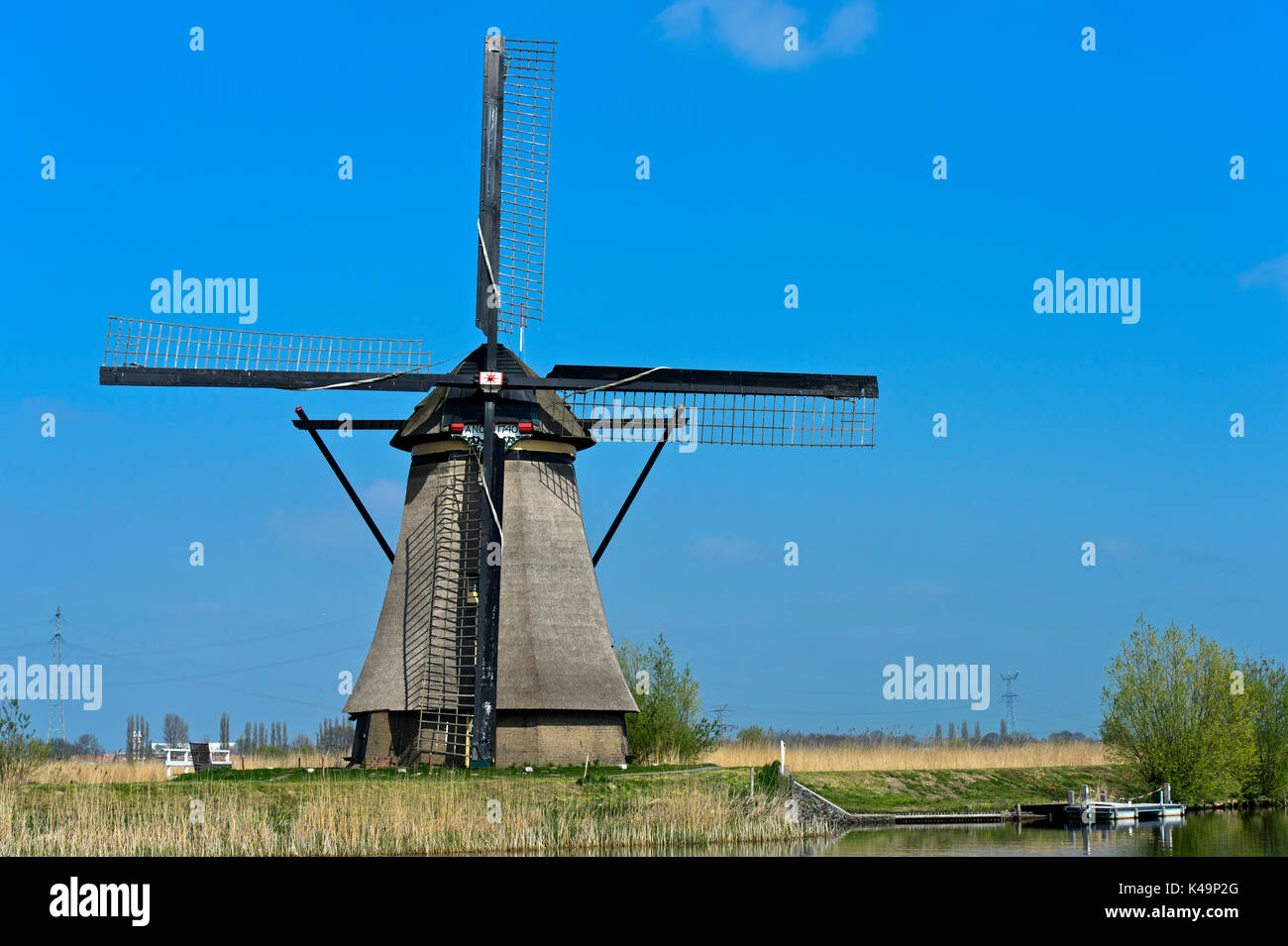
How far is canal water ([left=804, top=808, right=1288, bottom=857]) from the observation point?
802 inches

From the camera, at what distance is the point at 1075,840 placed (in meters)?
23.3

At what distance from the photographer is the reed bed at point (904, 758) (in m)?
31.7

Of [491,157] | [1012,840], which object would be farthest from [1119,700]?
[491,157]

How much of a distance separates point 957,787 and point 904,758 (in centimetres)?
265

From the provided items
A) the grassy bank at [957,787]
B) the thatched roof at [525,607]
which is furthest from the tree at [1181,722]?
the thatched roof at [525,607]

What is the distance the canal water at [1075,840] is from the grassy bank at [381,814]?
184cm

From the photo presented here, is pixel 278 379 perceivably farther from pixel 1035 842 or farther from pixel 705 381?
pixel 1035 842

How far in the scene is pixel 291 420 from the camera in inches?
965

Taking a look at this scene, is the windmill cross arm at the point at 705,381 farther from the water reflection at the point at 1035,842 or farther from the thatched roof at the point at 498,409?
the water reflection at the point at 1035,842

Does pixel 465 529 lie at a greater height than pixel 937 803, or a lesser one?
greater

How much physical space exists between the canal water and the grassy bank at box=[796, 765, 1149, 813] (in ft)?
5.03

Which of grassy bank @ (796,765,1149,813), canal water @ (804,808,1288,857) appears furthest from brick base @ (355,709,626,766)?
grassy bank @ (796,765,1149,813)

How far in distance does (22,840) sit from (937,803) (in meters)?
18.6
